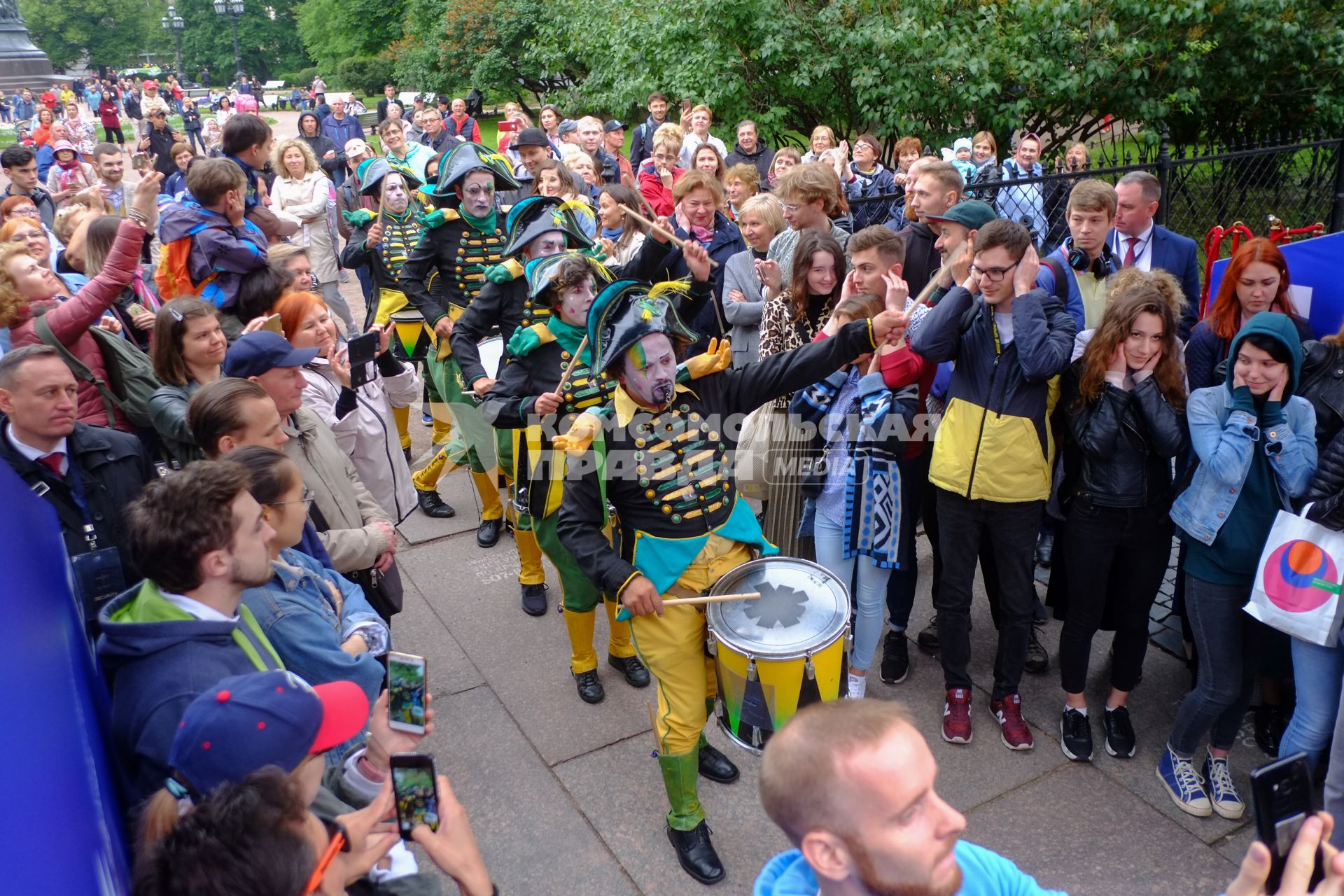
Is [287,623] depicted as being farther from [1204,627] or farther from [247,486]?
[1204,627]

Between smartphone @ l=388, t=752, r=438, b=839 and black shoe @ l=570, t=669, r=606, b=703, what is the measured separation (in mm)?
2331

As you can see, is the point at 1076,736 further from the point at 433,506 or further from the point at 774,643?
the point at 433,506

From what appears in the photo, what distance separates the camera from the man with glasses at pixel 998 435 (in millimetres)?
3668

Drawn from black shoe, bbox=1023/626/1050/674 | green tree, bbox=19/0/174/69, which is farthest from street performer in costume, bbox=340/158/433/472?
green tree, bbox=19/0/174/69

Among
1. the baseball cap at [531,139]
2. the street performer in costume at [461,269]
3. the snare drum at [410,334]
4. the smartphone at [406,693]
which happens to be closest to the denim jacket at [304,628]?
the smartphone at [406,693]

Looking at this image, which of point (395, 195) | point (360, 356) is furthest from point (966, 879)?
point (395, 195)

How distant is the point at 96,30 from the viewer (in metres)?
69.2

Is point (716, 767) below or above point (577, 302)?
below

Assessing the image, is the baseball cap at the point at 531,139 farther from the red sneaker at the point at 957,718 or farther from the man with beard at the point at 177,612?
the man with beard at the point at 177,612

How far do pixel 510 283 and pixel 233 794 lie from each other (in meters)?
3.72

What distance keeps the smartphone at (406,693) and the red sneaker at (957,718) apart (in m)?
2.42

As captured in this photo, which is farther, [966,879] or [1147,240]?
[1147,240]

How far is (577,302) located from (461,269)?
1.77m

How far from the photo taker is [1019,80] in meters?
10.3
